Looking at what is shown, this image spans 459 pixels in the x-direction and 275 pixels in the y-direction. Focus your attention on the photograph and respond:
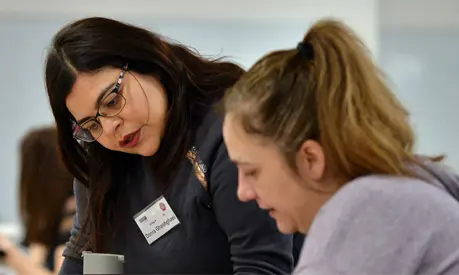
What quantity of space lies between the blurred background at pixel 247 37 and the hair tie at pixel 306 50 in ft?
7.31

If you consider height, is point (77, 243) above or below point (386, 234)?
below

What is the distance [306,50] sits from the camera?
2.98ft

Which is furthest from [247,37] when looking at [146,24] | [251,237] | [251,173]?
[251,173]

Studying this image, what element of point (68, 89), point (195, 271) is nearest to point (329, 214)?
point (195, 271)

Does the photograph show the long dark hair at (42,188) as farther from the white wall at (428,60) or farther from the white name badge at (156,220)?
the white wall at (428,60)

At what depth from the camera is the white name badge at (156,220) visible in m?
1.17

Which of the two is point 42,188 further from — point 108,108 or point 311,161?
point 311,161

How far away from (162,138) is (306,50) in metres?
0.39

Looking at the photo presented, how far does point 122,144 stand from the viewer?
1188mm

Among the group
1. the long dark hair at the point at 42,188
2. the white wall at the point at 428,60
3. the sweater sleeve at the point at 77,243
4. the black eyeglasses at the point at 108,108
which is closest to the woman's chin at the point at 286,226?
the black eyeglasses at the point at 108,108

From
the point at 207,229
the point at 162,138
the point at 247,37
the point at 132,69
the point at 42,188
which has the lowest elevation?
the point at 42,188

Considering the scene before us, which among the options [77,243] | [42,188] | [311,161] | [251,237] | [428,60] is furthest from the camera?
[428,60]

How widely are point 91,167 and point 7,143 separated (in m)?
2.12

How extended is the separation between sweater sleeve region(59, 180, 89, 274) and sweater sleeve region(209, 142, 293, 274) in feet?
1.13
